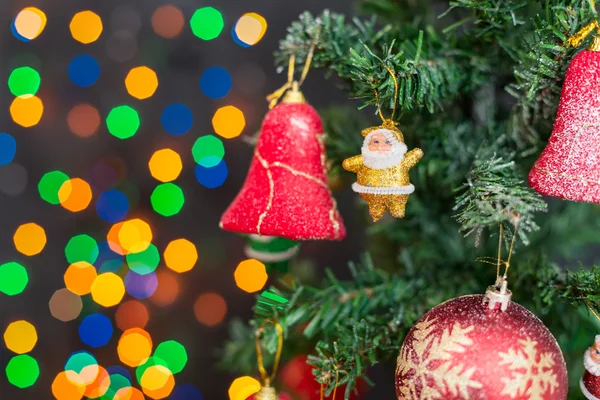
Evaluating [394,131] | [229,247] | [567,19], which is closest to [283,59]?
[394,131]

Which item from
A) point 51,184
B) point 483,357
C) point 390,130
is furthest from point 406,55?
point 51,184

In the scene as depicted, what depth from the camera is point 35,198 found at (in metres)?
1.02

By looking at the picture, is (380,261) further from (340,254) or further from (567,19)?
(567,19)

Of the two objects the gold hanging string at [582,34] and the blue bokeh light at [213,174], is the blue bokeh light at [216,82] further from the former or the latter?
the gold hanging string at [582,34]

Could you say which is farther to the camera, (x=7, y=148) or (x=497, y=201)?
(x=7, y=148)

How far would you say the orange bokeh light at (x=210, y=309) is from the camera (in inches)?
42.9

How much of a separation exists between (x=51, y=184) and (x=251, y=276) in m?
0.40

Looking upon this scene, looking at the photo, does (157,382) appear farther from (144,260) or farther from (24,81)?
(24,81)

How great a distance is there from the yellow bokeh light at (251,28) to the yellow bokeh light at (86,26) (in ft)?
0.79

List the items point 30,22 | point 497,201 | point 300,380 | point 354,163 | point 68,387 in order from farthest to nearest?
1. point 68,387
2. point 30,22
3. point 300,380
4. point 354,163
5. point 497,201

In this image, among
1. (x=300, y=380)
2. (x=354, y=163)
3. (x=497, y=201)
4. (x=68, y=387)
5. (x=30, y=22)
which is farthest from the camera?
(x=68, y=387)

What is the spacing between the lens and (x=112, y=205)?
1030 mm

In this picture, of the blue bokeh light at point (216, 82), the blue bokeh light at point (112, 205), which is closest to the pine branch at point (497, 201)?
the blue bokeh light at point (216, 82)

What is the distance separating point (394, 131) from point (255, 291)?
0.66 metres
